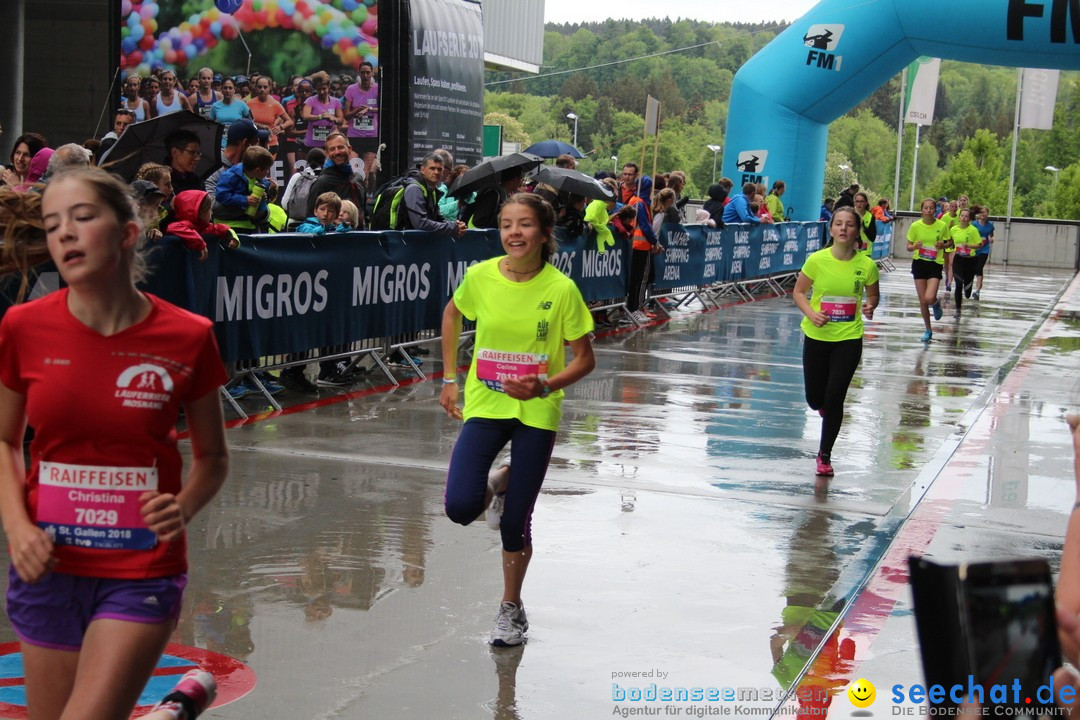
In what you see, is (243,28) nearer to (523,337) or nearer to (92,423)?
(523,337)

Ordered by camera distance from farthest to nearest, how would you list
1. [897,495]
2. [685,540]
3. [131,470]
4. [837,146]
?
[837,146]
[897,495]
[685,540]
[131,470]

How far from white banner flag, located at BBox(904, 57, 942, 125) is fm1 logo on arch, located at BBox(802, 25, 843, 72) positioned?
84.0 feet

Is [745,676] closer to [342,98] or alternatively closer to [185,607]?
[185,607]

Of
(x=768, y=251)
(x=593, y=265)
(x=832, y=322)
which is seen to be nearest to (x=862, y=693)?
(x=832, y=322)

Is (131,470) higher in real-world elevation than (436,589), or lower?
higher

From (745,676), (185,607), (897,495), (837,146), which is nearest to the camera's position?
(745,676)

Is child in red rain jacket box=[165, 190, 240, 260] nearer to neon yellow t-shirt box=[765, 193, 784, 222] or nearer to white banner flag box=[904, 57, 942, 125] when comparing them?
neon yellow t-shirt box=[765, 193, 784, 222]

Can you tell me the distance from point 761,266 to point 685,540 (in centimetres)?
1869

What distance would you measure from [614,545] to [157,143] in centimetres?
571

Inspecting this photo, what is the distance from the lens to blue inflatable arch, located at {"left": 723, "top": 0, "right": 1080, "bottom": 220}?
19.7m

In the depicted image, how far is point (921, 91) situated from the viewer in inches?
1971

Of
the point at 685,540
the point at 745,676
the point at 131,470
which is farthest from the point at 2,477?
the point at 685,540

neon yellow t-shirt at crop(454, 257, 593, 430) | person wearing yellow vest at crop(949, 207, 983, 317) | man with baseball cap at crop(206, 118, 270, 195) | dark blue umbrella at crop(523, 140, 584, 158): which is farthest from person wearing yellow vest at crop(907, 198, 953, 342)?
neon yellow t-shirt at crop(454, 257, 593, 430)

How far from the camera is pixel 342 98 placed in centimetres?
1611
